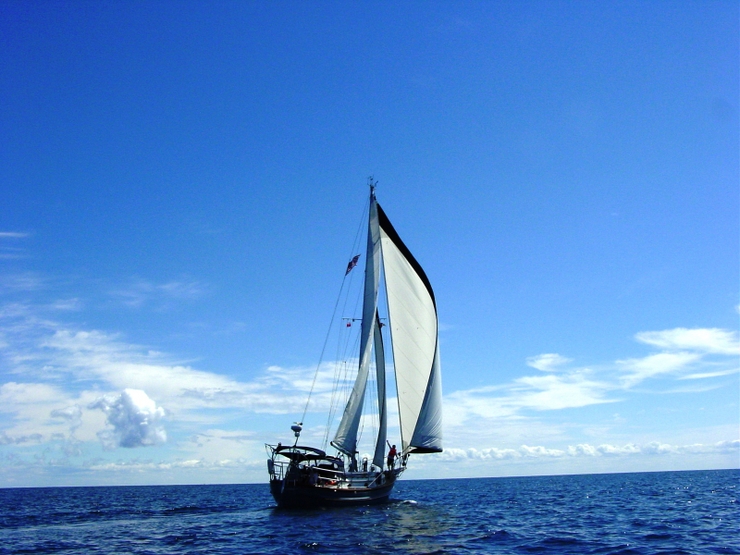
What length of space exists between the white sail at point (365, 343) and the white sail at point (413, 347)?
910 mm

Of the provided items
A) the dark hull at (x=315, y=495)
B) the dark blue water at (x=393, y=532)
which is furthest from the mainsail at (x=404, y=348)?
the dark blue water at (x=393, y=532)

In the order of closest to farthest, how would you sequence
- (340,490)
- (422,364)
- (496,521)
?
(496,521) → (340,490) → (422,364)

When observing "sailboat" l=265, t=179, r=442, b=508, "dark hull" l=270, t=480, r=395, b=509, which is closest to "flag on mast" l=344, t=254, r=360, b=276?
"sailboat" l=265, t=179, r=442, b=508

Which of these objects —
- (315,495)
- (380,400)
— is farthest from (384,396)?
(315,495)

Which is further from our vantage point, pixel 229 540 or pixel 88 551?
pixel 229 540

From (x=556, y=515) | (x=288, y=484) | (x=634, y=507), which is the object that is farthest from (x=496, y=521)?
(x=634, y=507)

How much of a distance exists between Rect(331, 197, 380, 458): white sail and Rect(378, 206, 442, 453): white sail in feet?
2.99

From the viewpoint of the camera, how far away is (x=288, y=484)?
125 ft

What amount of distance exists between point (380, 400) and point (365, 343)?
557cm

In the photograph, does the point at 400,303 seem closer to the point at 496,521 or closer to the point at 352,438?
the point at 352,438

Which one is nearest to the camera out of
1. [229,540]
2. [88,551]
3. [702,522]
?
[88,551]

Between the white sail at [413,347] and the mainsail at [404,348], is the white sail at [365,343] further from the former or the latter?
the white sail at [413,347]

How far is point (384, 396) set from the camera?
44.7 m

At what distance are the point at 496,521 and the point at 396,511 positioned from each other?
668cm
